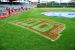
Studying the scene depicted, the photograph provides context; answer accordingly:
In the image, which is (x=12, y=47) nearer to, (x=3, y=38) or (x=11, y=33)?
(x=3, y=38)

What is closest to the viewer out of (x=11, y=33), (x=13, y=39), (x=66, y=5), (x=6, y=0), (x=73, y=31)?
(x=13, y=39)

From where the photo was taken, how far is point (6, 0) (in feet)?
200

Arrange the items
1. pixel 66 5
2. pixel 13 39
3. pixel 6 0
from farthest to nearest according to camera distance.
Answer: pixel 6 0
pixel 66 5
pixel 13 39

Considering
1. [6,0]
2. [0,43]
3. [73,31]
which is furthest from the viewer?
[6,0]

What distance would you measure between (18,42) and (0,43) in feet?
3.42

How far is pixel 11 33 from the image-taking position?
14078 millimetres

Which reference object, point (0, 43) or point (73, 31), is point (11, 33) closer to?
point (0, 43)

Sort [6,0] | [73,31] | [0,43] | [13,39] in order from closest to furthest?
1. [0,43]
2. [13,39]
3. [73,31]
4. [6,0]

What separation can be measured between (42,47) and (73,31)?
184 inches

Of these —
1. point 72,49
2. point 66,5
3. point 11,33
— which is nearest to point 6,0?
point 66,5

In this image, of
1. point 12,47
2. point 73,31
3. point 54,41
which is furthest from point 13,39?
point 73,31

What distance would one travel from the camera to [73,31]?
15000mm

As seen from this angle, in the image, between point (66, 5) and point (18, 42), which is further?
point (66, 5)

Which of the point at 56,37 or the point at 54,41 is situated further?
the point at 56,37
